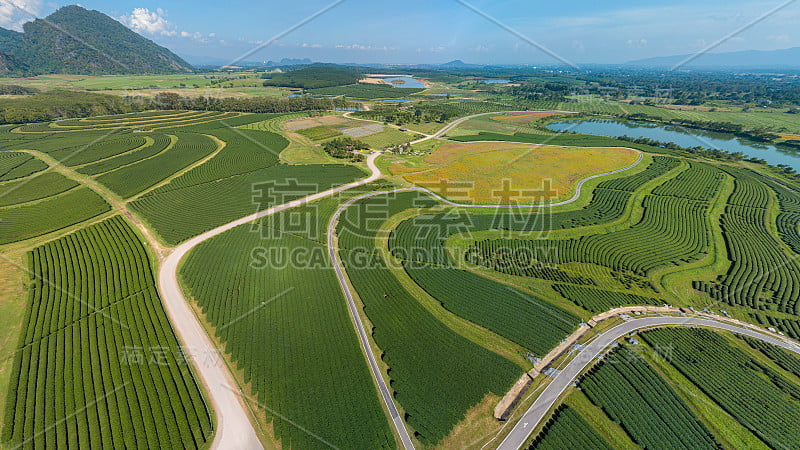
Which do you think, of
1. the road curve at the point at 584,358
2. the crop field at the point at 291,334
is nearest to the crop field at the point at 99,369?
the crop field at the point at 291,334

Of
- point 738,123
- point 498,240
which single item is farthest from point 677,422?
point 738,123

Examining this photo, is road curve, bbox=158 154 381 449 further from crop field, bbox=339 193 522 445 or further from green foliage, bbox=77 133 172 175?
green foliage, bbox=77 133 172 175

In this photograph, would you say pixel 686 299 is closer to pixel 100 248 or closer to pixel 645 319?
pixel 645 319

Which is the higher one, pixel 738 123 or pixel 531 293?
pixel 738 123

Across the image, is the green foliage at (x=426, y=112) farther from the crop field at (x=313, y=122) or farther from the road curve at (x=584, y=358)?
the road curve at (x=584, y=358)

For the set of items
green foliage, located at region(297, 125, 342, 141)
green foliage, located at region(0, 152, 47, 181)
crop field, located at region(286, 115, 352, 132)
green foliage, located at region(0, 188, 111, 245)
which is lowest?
green foliage, located at region(0, 188, 111, 245)

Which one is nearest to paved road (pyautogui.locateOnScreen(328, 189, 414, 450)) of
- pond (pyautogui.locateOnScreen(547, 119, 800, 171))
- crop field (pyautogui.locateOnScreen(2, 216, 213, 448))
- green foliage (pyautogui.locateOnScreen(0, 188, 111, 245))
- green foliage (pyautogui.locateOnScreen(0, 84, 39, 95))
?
crop field (pyautogui.locateOnScreen(2, 216, 213, 448))
